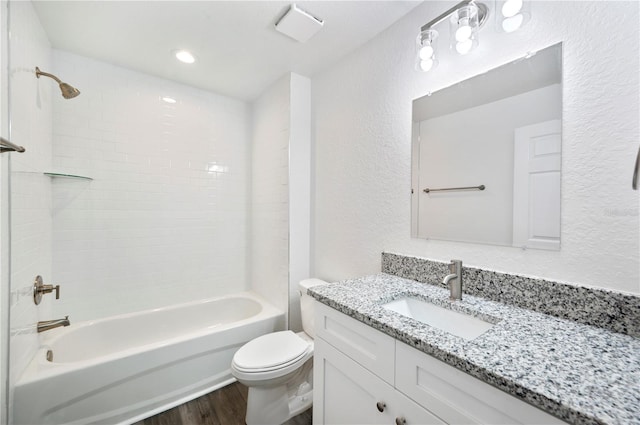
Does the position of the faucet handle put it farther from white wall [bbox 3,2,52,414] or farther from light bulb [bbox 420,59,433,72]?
white wall [bbox 3,2,52,414]

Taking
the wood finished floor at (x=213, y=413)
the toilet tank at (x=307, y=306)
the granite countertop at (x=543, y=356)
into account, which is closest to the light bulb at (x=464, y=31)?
the granite countertop at (x=543, y=356)

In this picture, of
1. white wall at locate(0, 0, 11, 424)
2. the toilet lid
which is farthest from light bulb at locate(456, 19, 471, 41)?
white wall at locate(0, 0, 11, 424)

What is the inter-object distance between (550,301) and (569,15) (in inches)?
40.0

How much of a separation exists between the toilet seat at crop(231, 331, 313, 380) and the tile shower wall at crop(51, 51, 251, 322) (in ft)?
3.58

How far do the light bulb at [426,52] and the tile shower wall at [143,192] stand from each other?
6.30 feet

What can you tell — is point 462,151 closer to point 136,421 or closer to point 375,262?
point 375,262

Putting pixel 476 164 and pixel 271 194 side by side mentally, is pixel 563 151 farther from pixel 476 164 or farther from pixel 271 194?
pixel 271 194

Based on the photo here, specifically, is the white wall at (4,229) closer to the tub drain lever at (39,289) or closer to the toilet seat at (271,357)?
the tub drain lever at (39,289)

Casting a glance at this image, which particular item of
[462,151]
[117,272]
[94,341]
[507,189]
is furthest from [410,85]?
[94,341]

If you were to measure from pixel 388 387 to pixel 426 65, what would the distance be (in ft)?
4.60

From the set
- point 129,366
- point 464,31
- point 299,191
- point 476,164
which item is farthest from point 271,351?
point 464,31

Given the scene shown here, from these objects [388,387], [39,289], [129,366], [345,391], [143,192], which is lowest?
[129,366]

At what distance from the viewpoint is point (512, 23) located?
3.31ft

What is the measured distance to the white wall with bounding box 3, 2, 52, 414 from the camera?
4.04ft
